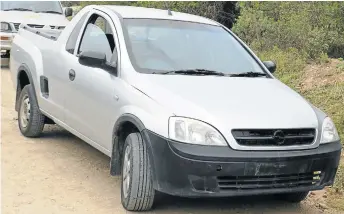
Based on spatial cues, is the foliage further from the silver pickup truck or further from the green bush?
the silver pickup truck

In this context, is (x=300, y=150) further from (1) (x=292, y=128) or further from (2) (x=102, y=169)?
(2) (x=102, y=169)

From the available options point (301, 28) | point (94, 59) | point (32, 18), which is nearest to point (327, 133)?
point (94, 59)

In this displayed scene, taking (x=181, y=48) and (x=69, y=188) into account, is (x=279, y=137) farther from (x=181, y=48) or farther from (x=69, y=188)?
(x=69, y=188)

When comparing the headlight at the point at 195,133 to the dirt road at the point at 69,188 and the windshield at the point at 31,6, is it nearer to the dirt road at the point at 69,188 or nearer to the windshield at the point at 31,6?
the dirt road at the point at 69,188

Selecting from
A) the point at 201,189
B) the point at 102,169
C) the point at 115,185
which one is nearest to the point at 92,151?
the point at 102,169

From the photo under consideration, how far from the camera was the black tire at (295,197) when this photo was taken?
5152 mm

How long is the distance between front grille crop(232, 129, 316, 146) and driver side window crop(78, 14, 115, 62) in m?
1.77

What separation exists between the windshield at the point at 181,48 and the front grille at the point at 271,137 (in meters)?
1.17

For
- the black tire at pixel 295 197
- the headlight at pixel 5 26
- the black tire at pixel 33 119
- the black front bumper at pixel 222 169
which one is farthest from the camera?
the headlight at pixel 5 26

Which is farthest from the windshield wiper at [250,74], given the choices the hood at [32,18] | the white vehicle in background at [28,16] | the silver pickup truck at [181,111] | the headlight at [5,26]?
the headlight at [5,26]

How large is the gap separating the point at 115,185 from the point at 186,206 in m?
0.84

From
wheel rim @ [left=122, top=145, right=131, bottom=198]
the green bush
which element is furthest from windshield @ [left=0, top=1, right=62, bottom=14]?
wheel rim @ [left=122, top=145, right=131, bottom=198]

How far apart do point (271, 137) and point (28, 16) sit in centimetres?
1025

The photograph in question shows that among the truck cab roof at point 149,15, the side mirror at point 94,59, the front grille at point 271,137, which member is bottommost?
the front grille at point 271,137
